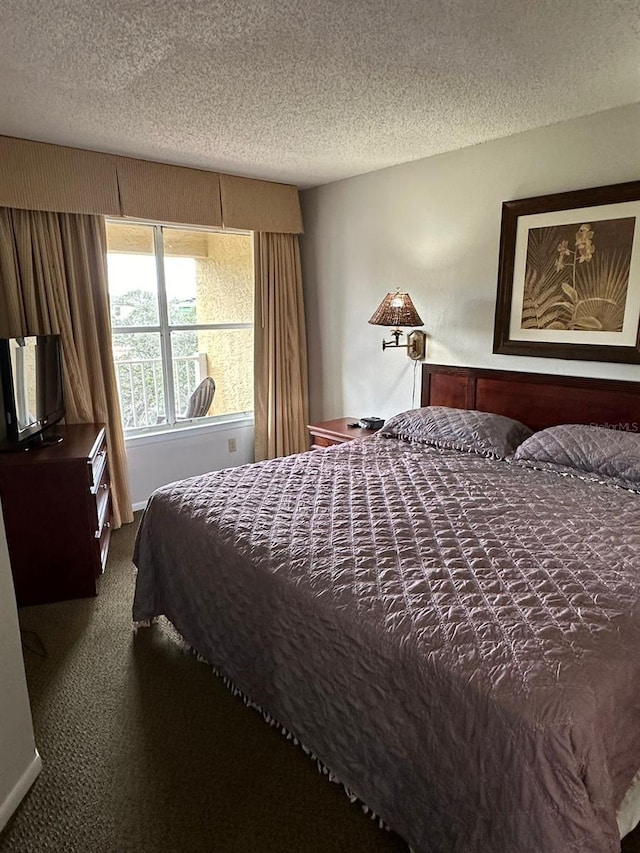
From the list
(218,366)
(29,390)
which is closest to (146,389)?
(218,366)

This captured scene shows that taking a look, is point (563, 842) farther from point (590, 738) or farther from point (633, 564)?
point (633, 564)

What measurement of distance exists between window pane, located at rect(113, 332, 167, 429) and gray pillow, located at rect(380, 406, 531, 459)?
1.92 meters

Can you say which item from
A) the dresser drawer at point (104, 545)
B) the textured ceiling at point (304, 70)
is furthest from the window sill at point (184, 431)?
the textured ceiling at point (304, 70)

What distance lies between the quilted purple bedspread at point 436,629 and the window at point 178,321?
1.97m

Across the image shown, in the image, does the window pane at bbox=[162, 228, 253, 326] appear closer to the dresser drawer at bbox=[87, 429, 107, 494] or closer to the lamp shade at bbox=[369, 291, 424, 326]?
the dresser drawer at bbox=[87, 429, 107, 494]

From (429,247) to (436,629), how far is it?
2.85 metres

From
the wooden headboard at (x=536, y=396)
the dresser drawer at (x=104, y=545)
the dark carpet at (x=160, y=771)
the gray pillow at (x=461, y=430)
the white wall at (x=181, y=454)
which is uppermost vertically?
the wooden headboard at (x=536, y=396)

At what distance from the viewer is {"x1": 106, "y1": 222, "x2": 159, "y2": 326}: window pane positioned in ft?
12.8

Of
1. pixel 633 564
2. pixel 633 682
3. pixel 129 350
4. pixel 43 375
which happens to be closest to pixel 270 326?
pixel 129 350

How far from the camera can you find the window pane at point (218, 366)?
14.6 ft

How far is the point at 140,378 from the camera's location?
4.24m

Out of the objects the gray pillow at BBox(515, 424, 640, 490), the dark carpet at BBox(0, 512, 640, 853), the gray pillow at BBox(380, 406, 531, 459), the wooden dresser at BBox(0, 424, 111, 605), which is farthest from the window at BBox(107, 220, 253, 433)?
the gray pillow at BBox(515, 424, 640, 490)

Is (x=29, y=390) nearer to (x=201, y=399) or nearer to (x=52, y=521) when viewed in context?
(x=52, y=521)

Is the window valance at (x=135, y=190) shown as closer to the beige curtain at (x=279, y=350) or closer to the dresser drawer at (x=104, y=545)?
the beige curtain at (x=279, y=350)
